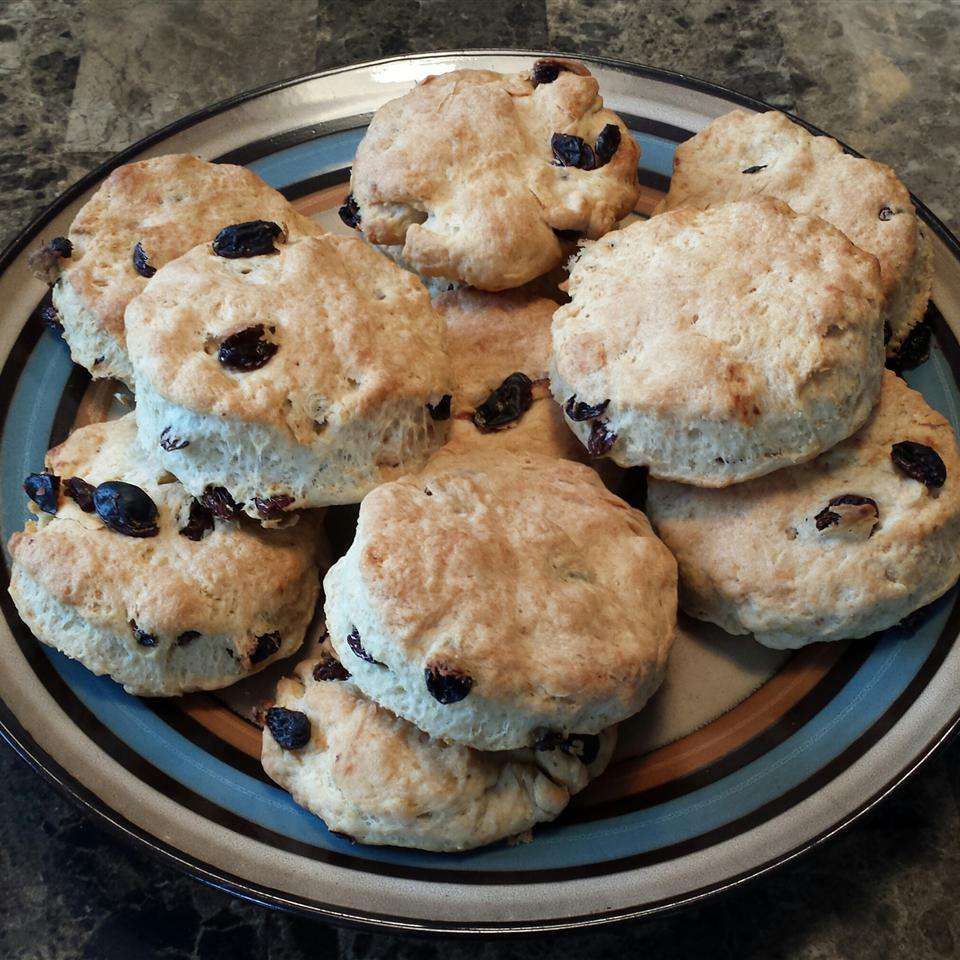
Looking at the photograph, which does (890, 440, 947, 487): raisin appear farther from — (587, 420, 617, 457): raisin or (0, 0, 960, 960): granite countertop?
(0, 0, 960, 960): granite countertop

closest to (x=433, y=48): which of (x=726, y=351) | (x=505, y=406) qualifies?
(x=505, y=406)

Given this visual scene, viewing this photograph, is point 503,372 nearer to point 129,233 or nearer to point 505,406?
point 505,406

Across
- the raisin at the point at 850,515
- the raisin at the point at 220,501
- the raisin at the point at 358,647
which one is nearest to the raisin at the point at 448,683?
the raisin at the point at 358,647

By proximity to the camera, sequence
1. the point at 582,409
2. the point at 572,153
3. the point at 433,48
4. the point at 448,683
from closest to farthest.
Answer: the point at 448,683
the point at 582,409
the point at 572,153
the point at 433,48

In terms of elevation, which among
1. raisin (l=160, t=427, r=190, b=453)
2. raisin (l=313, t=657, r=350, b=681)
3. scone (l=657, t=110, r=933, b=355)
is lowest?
raisin (l=313, t=657, r=350, b=681)

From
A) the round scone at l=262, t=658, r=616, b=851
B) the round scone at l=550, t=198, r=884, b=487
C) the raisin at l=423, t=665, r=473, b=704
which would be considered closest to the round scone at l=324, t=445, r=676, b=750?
the raisin at l=423, t=665, r=473, b=704

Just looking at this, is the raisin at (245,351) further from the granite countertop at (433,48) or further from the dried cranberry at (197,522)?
the granite countertop at (433,48)
